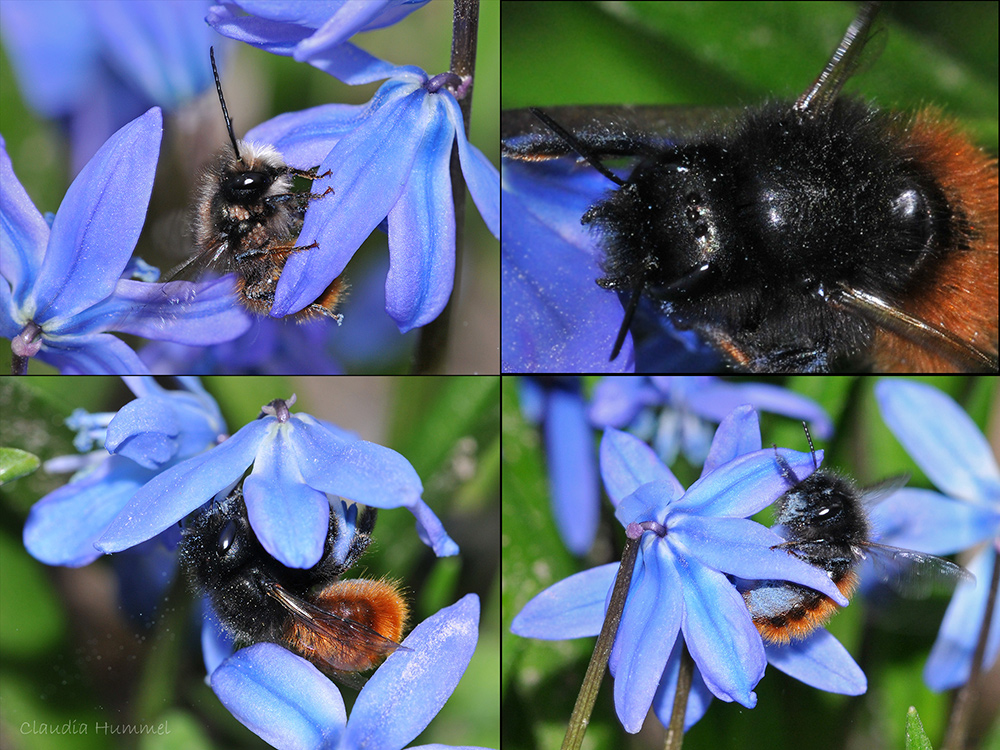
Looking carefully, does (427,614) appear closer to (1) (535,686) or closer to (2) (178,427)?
(1) (535,686)

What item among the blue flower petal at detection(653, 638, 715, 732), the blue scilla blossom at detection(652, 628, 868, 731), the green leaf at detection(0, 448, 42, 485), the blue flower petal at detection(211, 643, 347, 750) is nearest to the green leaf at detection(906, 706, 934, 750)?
the blue scilla blossom at detection(652, 628, 868, 731)

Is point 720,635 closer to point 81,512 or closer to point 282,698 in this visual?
point 282,698

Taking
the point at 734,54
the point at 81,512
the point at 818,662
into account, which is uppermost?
the point at 734,54

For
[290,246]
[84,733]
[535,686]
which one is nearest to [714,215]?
[290,246]

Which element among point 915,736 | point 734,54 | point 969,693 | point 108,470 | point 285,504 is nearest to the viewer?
point 285,504

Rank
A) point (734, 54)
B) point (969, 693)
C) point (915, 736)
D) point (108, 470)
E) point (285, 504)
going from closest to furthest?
point (285, 504) → point (915, 736) → point (108, 470) → point (969, 693) → point (734, 54)

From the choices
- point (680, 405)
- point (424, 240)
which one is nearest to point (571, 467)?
point (680, 405)

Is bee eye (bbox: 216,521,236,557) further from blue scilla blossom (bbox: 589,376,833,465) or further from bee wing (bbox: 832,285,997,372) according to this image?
bee wing (bbox: 832,285,997,372)
